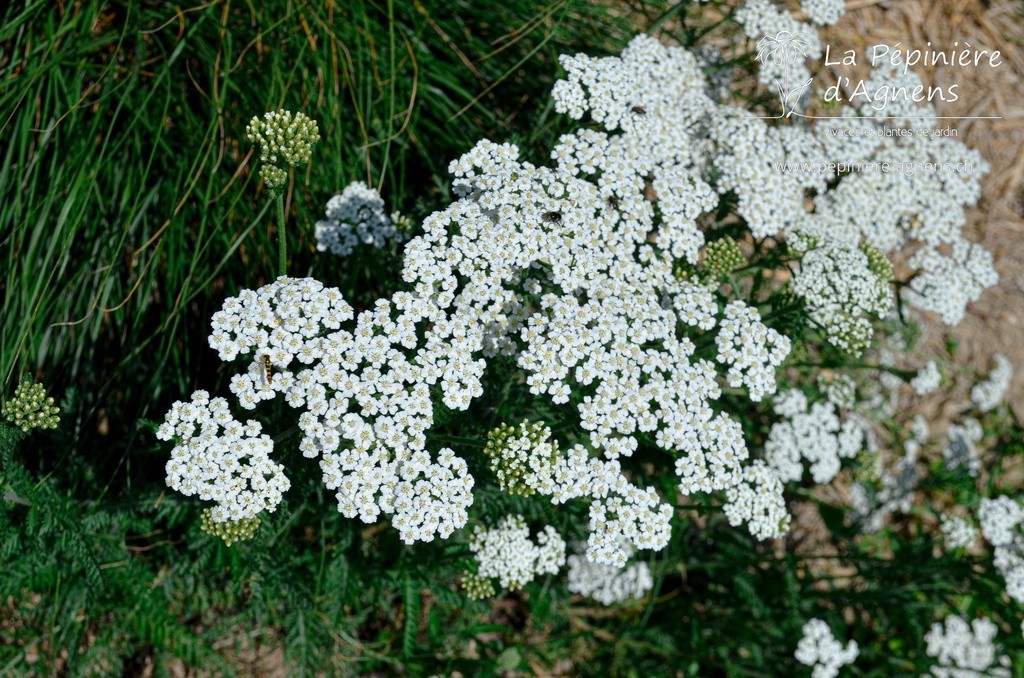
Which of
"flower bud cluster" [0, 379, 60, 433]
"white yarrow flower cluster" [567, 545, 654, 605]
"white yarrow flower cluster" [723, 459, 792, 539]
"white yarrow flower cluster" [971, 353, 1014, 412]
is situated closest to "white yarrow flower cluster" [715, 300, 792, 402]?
"white yarrow flower cluster" [723, 459, 792, 539]

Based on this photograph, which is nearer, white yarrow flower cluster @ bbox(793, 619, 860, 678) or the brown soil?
white yarrow flower cluster @ bbox(793, 619, 860, 678)

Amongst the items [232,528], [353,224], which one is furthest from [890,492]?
[232,528]

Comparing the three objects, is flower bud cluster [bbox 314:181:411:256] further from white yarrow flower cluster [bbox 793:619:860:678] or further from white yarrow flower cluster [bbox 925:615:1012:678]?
white yarrow flower cluster [bbox 925:615:1012:678]

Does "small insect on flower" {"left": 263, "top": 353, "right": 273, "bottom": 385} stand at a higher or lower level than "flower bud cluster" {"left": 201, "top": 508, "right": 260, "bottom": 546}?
higher

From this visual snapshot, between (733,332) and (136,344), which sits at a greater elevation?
(733,332)

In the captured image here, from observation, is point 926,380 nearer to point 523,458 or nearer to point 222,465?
point 523,458

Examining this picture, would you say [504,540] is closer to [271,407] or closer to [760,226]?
[271,407]

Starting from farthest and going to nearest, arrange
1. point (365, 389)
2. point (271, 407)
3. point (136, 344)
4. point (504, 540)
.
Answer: point (136, 344)
point (504, 540)
point (271, 407)
point (365, 389)

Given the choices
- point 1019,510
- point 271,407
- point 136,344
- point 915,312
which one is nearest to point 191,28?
point 136,344
